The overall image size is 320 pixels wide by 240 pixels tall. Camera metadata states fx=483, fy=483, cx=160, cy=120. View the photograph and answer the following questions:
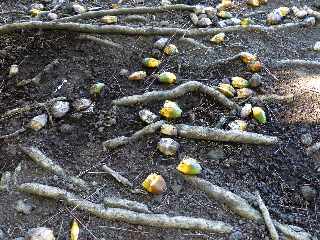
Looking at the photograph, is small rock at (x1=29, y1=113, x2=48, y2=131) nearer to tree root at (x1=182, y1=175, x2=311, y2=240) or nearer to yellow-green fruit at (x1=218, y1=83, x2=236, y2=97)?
tree root at (x1=182, y1=175, x2=311, y2=240)

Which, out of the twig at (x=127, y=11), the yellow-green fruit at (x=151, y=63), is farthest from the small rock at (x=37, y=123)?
the twig at (x=127, y=11)

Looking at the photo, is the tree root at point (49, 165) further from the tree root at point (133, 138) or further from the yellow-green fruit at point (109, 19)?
the yellow-green fruit at point (109, 19)

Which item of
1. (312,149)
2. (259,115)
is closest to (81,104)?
(259,115)

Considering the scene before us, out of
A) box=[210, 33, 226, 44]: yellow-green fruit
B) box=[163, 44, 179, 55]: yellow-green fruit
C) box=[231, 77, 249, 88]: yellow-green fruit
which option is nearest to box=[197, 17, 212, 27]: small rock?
box=[210, 33, 226, 44]: yellow-green fruit

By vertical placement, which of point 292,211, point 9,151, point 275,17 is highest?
point 275,17

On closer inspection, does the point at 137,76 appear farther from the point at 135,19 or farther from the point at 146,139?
the point at 135,19

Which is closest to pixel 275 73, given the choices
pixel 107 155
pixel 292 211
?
pixel 292 211

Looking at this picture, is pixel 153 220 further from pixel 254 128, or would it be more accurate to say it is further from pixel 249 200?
pixel 254 128

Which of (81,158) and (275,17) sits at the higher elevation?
(275,17)
